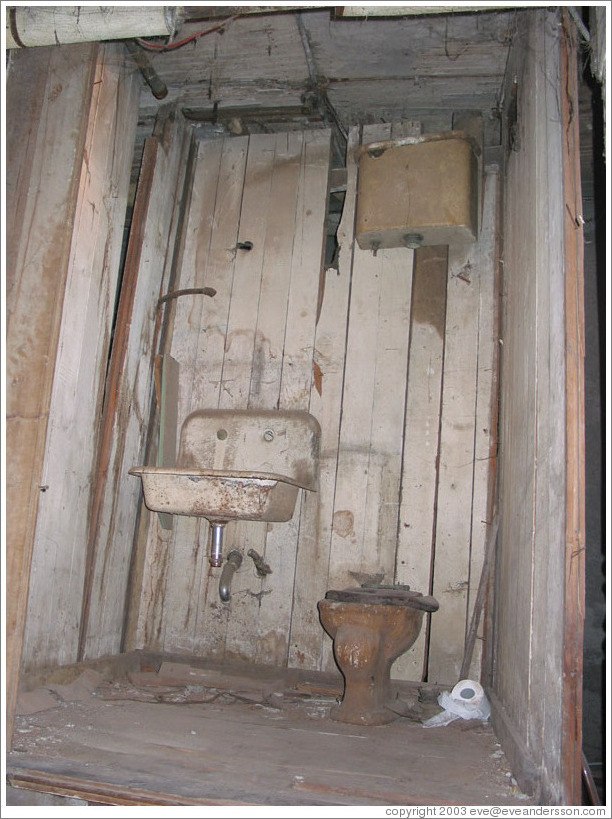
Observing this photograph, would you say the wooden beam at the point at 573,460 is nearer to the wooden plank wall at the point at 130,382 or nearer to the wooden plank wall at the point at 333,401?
the wooden plank wall at the point at 333,401

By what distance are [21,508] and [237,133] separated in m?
2.42

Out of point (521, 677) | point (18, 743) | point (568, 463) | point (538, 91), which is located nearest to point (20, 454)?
point (18, 743)

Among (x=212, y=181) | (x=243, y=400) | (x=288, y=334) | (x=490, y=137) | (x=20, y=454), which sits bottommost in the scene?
(x=20, y=454)

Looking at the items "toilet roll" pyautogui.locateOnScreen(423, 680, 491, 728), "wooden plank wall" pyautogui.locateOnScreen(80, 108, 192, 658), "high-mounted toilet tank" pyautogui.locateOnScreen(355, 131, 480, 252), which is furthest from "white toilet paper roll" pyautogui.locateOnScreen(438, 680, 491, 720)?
"high-mounted toilet tank" pyautogui.locateOnScreen(355, 131, 480, 252)

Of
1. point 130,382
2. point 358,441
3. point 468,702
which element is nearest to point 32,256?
point 130,382

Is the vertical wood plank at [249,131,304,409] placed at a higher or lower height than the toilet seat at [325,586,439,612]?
higher

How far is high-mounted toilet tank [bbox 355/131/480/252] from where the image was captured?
293 cm

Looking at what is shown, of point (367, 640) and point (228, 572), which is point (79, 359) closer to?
point (228, 572)

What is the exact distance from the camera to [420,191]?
297 centimetres

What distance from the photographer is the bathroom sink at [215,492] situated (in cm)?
256

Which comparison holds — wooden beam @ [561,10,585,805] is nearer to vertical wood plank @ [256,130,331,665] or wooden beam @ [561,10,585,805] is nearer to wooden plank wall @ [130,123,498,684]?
wooden plank wall @ [130,123,498,684]

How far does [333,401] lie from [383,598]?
968 mm

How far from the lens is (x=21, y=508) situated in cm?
179

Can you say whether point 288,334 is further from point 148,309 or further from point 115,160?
point 115,160
